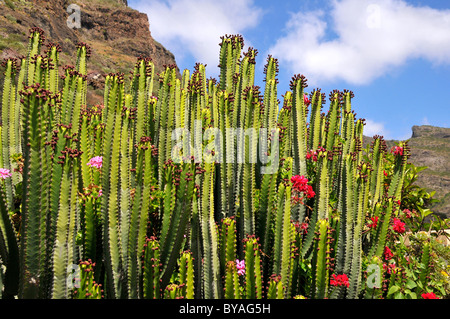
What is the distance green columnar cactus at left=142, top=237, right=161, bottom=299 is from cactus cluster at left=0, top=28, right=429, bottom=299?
11mm

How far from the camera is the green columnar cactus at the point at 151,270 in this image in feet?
11.1

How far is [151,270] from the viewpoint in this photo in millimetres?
3381

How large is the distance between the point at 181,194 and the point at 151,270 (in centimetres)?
82

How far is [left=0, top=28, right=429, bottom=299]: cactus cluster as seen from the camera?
2986mm

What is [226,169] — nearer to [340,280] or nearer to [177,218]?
[177,218]

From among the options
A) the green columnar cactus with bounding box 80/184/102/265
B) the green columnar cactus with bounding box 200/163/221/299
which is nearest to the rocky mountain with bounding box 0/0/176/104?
the green columnar cactus with bounding box 80/184/102/265

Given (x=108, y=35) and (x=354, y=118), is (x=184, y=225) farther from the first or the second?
(x=108, y=35)

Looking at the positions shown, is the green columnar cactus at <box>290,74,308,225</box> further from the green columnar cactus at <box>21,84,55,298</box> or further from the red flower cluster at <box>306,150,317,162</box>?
the green columnar cactus at <box>21,84,55,298</box>

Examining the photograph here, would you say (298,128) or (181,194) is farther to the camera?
(298,128)

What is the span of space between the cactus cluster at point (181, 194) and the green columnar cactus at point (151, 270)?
0.04 feet

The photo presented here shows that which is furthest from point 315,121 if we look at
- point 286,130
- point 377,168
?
point 377,168

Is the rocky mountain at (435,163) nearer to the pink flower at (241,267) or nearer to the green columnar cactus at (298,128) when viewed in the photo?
the green columnar cactus at (298,128)
